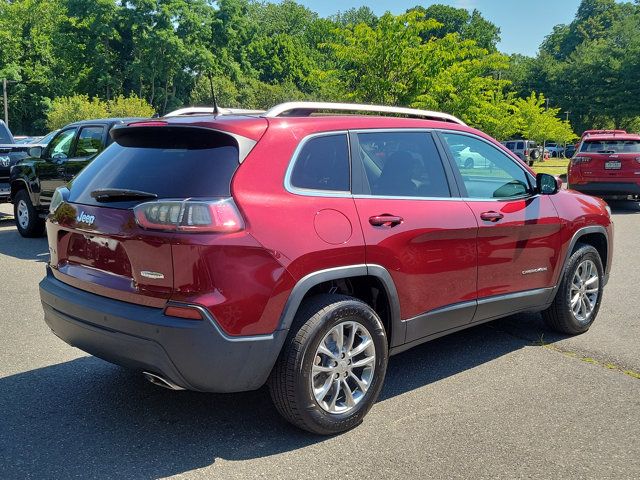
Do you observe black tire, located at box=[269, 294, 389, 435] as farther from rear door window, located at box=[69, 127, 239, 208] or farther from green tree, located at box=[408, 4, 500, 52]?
green tree, located at box=[408, 4, 500, 52]

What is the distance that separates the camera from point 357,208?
3562mm

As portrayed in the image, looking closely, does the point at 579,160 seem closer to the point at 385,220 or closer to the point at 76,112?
the point at 385,220

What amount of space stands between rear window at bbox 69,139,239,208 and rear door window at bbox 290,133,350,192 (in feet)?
1.26

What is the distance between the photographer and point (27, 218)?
10.2m

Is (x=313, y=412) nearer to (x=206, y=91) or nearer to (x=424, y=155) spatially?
(x=424, y=155)

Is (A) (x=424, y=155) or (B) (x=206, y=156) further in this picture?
(A) (x=424, y=155)

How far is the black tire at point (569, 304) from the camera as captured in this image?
16.9 feet

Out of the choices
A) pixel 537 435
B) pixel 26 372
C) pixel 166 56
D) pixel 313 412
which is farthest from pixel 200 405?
pixel 166 56

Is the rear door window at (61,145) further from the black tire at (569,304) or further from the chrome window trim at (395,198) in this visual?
the black tire at (569,304)

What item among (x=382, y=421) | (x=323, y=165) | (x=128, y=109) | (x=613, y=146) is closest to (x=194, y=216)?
(x=323, y=165)

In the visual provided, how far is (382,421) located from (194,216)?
1.65 m

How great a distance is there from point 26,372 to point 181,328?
2025 mm

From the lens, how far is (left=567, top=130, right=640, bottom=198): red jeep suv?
14039 millimetres

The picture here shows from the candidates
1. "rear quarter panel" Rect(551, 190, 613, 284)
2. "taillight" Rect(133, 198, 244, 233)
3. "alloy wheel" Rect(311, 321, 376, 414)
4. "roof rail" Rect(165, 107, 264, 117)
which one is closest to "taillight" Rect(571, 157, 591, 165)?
"rear quarter panel" Rect(551, 190, 613, 284)
